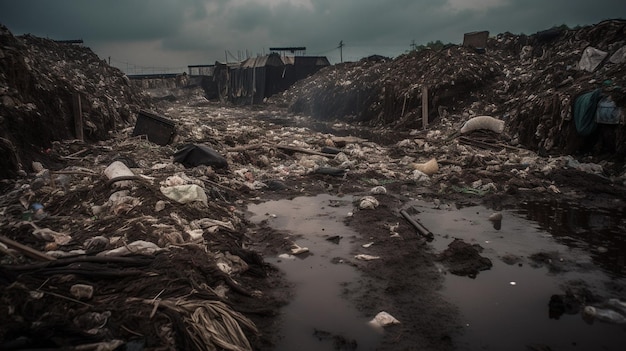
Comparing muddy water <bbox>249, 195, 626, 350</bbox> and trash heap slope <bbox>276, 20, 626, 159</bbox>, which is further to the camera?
trash heap slope <bbox>276, 20, 626, 159</bbox>

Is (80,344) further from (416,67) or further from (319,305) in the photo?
(416,67)

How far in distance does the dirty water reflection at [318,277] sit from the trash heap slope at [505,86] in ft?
18.0

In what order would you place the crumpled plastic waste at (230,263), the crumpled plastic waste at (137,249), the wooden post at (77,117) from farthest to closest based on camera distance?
1. the wooden post at (77,117)
2. the crumpled plastic waste at (230,263)
3. the crumpled plastic waste at (137,249)

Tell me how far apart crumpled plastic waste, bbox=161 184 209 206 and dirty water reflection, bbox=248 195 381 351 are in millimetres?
814

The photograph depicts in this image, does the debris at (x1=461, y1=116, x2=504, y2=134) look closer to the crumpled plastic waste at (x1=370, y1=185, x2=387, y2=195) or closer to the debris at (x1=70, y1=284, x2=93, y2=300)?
the crumpled plastic waste at (x1=370, y1=185, x2=387, y2=195)

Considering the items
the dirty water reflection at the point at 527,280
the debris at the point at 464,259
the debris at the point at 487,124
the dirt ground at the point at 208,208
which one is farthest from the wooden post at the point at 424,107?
the debris at the point at 464,259

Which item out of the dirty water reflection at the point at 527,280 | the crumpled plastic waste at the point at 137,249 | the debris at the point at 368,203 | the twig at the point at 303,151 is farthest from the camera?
the twig at the point at 303,151

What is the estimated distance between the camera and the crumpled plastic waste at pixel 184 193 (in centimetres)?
445

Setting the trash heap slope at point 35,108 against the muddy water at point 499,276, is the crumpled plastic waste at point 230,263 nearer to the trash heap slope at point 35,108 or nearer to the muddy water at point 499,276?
the muddy water at point 499,276

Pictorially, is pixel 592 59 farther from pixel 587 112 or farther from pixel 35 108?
pixel 35 108

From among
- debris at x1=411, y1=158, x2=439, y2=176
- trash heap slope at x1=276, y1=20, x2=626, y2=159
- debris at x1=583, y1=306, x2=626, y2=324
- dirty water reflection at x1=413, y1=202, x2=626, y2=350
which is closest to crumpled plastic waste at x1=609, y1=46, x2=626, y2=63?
trash heap slope at x1=276, y1=20, x2=626, y2=159

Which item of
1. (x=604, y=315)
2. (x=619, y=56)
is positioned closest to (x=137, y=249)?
(x=604, y=315)

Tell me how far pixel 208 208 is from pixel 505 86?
1246 cm

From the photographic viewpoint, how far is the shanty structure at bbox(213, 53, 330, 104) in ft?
91.5
